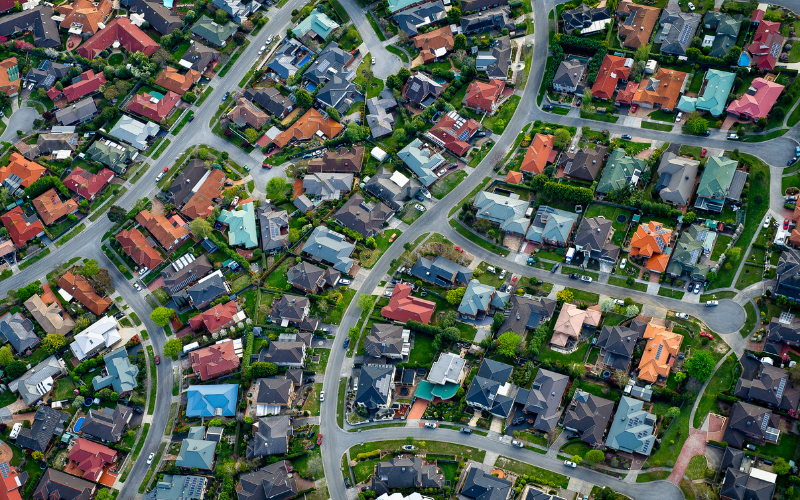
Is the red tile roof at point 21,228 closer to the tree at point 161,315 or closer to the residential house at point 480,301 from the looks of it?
the tree at point 161,315

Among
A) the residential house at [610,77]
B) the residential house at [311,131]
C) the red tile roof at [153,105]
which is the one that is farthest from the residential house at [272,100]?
the residential house at [610,77]

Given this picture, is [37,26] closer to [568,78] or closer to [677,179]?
[568,78]

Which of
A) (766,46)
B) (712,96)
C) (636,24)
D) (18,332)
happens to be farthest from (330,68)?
(766,46)

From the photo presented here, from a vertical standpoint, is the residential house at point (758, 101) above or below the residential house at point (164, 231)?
above

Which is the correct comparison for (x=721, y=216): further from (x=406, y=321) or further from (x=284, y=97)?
(x=284, y=97)

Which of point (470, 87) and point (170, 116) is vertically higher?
point (470, 87)

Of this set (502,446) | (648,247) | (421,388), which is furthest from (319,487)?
(648,247)
